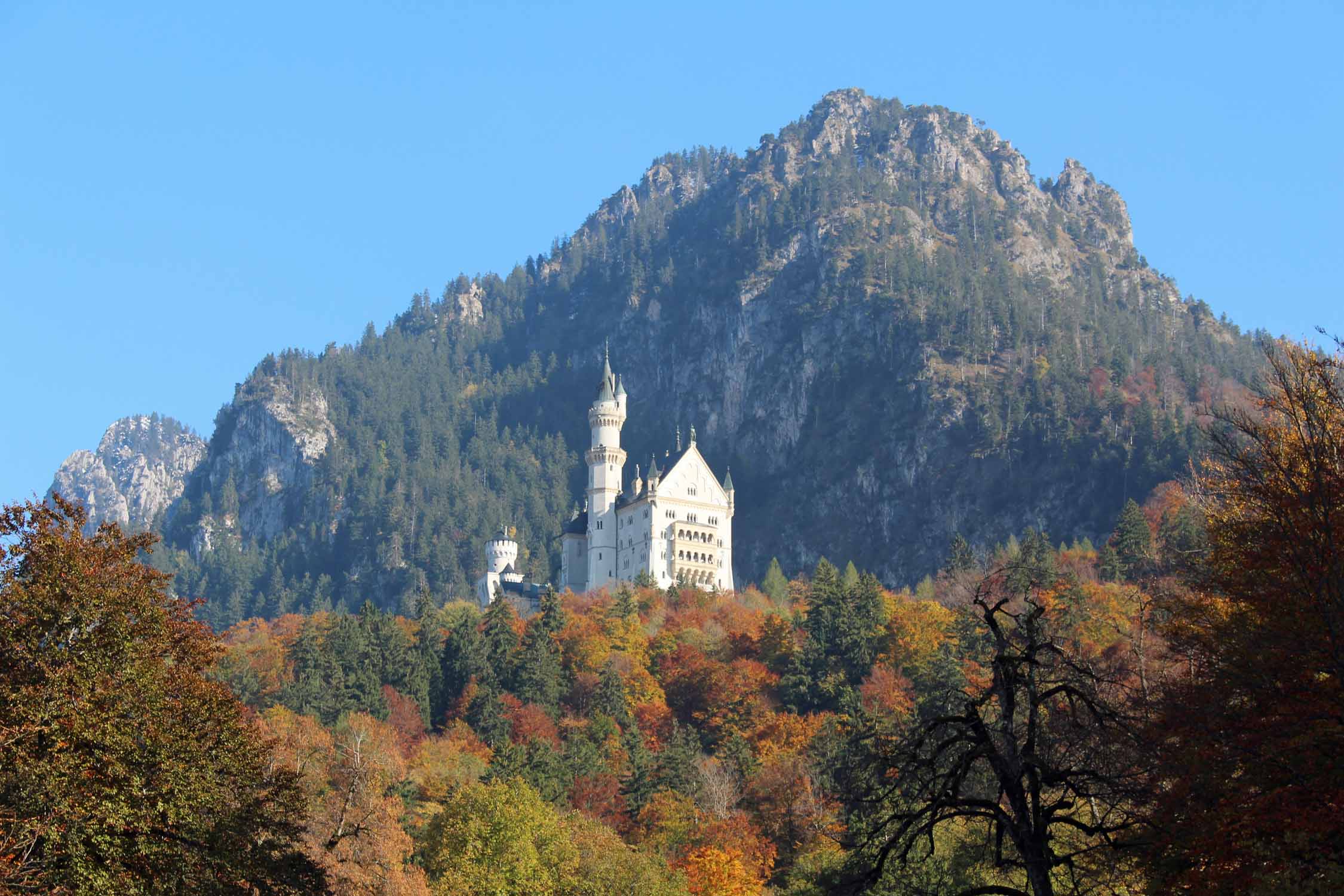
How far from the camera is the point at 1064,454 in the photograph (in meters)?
190

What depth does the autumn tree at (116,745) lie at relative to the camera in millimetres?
28312

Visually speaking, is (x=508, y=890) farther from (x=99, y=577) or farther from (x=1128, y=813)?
(x=1128, y=813)

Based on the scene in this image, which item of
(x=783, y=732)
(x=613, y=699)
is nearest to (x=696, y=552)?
(x=613, y=699)

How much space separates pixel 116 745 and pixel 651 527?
107m

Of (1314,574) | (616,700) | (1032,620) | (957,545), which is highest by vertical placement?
(957,545)

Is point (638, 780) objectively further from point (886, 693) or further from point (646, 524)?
point (646, 524)

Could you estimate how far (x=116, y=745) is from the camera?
29.9 metres

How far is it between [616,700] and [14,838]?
2518 inches

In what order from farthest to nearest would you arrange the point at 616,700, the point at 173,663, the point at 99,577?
the point at 616,700, the point at 173,663, the point at 99,577

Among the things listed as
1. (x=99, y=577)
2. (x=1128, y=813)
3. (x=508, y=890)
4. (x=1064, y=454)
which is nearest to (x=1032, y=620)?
(x=1128, y=813)

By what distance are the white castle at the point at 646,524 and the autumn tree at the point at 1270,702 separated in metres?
98.3

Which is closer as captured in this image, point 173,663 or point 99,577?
point 99,577

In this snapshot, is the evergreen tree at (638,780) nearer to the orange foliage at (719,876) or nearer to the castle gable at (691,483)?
the orange foliage at (719,876)

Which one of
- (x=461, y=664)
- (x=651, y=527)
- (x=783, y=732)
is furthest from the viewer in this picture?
(x=651, y=527)
